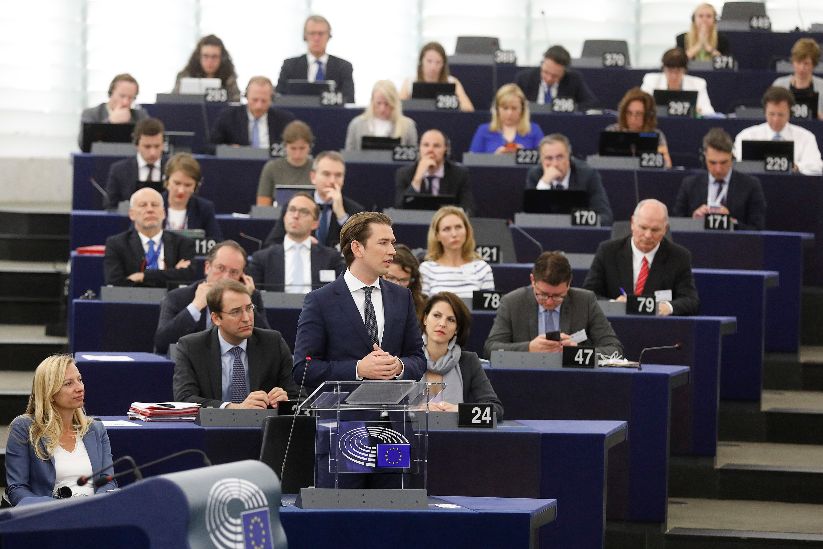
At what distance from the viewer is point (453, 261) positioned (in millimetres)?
7383

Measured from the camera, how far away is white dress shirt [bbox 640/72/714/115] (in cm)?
1083

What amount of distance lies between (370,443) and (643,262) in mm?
3481

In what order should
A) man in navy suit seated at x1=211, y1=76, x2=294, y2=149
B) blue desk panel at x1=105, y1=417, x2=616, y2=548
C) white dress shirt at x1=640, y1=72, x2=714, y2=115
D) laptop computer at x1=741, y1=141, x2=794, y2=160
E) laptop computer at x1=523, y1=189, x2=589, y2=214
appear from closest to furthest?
1. blue desk panel at x1=105, y1=417, x2=616, y2=548
2. laptop computer at x1=523, y1=189, x2=589, y2=214
3. laptop computer at x1=741, y1=141, x2=794, y2=160
4. man in navy suit seated at x1=211, y1=76, x2=294, y2=149
5. white dress shirt at x1=640, y1=72, x2=714, y2=115

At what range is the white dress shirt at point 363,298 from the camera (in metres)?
4.81

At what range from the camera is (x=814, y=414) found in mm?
7168

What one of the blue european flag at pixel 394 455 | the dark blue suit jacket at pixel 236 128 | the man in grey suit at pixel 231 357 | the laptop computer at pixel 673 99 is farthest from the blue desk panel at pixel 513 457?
the laptop computer at pixel 673 99

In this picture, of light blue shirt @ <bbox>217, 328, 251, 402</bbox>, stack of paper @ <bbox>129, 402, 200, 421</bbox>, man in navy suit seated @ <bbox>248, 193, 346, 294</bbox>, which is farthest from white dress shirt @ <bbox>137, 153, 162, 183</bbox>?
stack of paper @ <bbox>129, 402, 200, 421</bbox>

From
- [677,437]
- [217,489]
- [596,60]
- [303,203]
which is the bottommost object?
[677,437]

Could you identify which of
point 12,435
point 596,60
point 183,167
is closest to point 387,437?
point 12,435

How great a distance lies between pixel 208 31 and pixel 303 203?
17.9ft

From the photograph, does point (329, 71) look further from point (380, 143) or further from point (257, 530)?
point (257, 530)

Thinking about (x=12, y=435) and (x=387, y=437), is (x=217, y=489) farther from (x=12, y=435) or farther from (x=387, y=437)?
(x=12, y=435)

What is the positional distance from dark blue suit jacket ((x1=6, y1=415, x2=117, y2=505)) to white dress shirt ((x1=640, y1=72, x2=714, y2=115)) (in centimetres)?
661

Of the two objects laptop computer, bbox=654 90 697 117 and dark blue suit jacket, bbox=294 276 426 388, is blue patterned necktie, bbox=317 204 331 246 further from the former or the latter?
dark blue suit jacket, bbox=294 276 426 388
